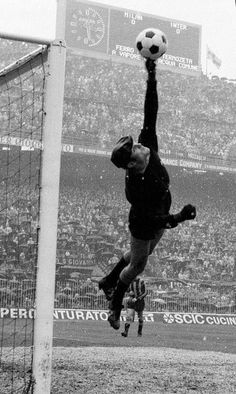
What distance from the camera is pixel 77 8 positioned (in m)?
33.6

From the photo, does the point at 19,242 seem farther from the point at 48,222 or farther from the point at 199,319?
the point at 48,222

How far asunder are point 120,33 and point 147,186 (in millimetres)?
29888

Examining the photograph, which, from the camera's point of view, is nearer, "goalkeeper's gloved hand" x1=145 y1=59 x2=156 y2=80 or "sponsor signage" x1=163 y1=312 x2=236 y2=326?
"goalkeeper's gloved hand" x1=145 y1=59 x2=156 y2=80

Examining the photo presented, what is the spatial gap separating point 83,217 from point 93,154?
3134 millimetres

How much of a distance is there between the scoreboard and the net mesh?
16.8 ft

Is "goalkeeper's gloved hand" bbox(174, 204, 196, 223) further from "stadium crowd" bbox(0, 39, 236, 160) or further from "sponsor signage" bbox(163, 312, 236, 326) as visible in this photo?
"stadium crowd" bbox(0, 39, 236, 160)

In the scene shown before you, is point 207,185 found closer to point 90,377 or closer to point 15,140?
point 15,140

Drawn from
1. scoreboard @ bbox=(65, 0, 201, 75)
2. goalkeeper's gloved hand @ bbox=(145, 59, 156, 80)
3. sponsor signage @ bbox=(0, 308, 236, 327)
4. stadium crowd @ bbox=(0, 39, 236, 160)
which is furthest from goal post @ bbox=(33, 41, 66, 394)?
scoreboard @ bbox=(65, 0, 201, 75)

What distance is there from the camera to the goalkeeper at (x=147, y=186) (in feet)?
18.5

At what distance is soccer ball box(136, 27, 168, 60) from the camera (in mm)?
5934

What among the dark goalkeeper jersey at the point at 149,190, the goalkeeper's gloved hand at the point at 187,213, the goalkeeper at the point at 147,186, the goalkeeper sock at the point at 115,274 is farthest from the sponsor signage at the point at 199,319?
the goalkeeper's gloved hand at the point at 187,213

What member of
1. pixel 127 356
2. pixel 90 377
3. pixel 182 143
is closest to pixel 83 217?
pixel 182 143

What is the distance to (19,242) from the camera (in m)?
24.3

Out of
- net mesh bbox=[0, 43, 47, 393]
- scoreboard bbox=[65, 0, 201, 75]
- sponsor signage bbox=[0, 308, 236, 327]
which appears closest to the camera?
net mesh bbox=[0, 43, 47, 393]
